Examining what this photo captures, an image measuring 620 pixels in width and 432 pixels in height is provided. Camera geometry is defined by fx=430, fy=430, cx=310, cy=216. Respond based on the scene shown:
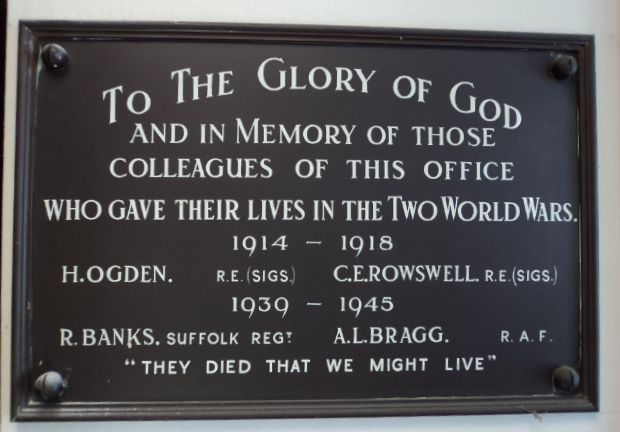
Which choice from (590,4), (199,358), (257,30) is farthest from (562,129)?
(199,358)

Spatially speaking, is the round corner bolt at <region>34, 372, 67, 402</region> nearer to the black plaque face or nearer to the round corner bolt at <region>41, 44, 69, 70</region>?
the black plaque face

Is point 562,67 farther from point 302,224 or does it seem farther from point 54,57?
point 54,57

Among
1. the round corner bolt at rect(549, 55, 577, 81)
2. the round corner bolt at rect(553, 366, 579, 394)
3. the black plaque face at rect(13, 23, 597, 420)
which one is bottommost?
the round corner bolt at rect(553, 366, 579, 394)

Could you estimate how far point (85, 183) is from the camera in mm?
792

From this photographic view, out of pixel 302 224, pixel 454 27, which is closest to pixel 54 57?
pixel 302 224

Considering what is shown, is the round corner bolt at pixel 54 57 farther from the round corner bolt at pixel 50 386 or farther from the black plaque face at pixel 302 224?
the round corner bolt at pixel 50 386

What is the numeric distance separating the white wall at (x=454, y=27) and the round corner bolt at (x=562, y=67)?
69 mm

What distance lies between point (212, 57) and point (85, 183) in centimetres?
33

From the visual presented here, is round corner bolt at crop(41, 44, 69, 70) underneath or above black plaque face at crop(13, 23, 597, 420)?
above

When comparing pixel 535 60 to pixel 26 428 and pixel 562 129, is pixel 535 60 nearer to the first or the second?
pixel 562 129

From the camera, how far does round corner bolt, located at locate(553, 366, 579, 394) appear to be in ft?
2.66

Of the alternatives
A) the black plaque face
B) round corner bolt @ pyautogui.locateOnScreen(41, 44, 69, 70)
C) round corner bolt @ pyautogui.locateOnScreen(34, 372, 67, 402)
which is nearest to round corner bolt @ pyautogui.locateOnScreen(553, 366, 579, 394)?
the black plaque face

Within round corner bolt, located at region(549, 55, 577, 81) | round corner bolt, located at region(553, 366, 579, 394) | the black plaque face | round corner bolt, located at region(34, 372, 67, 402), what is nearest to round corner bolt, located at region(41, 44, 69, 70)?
the black plaque face

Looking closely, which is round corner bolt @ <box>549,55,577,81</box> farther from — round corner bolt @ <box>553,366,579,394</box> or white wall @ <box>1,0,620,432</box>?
round corner bolt @ <box>553,366,579,394</box>
